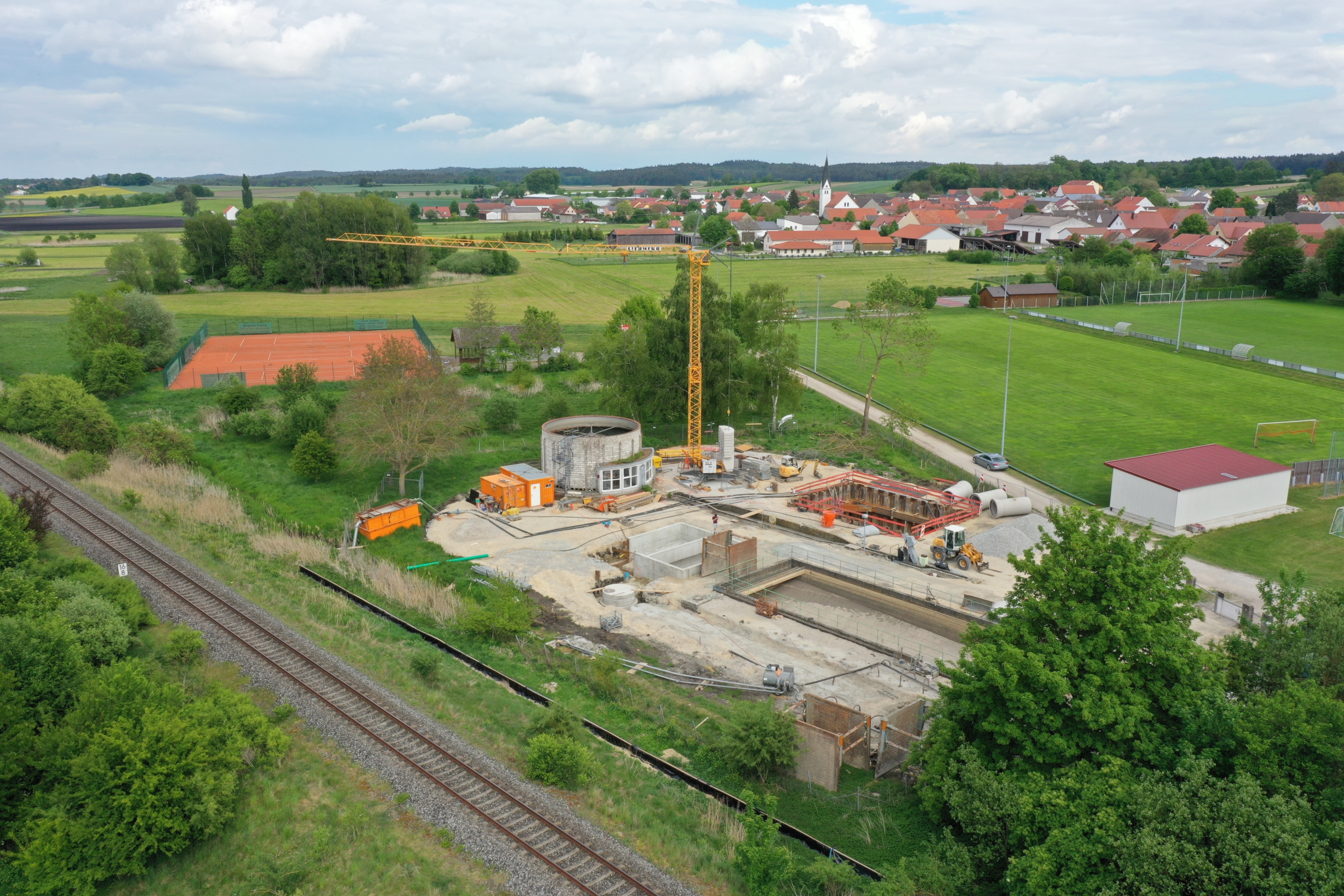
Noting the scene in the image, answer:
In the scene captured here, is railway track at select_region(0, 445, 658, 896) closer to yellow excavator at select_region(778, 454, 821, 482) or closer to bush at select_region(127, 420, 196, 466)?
bush at select_region(127, 420, 196, 466)

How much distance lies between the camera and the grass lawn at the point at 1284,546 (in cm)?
3494

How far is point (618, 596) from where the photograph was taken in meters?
33.2

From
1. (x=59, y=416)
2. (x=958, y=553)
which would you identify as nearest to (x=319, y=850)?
(x=958, y=553)

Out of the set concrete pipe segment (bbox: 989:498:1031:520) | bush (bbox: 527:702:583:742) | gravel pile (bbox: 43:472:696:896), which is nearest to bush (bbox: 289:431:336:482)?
gravel pile (bbox: 43:472:696:896)

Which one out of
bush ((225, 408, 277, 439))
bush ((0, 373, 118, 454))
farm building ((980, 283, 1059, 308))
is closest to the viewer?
bush ((0, 373, 118, 454))

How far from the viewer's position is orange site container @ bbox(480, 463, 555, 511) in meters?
42.0

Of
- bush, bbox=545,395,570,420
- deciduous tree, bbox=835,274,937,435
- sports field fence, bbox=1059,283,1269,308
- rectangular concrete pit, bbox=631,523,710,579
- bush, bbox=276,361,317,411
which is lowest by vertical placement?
rectangular concrete pit, bbox=631,523,710,579

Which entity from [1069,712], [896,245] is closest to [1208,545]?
[1069,712]

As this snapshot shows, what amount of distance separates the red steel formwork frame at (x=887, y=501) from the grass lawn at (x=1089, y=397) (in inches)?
291

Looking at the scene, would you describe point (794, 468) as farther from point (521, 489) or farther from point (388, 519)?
point (388, 519)

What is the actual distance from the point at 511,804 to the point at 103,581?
18.0 meters

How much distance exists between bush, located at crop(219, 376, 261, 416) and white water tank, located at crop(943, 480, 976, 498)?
4050 cm

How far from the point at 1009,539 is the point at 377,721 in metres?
25.7

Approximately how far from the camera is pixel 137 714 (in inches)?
820
